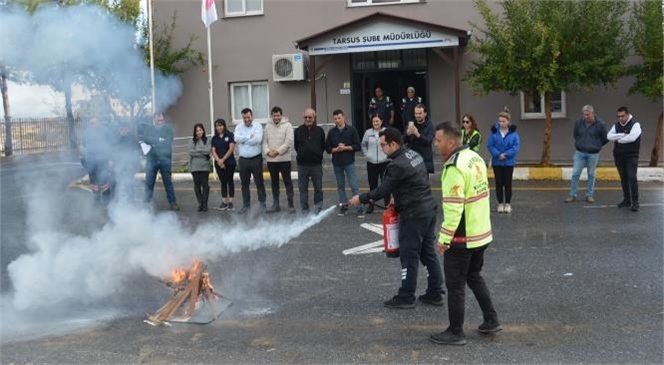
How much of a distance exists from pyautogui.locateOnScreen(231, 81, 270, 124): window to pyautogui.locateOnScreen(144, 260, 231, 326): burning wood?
13397 mm

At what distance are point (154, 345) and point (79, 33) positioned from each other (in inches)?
148

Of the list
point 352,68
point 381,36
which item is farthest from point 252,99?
point 381,36

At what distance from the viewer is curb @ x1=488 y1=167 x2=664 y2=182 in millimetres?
14812

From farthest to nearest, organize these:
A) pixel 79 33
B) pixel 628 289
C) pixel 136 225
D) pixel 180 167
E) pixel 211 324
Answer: pixel 180 167
pixel 136 225
pixel 79 33
pixel 628 289
pixel 211 324

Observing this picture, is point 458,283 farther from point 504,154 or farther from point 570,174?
point 570,174

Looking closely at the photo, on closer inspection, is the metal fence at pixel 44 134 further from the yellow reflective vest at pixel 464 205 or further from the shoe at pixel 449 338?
the shoe at pixel 449 338

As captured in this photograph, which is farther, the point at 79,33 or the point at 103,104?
the point at 103,104

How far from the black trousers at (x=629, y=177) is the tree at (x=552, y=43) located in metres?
3.79

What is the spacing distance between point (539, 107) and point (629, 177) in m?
7.38

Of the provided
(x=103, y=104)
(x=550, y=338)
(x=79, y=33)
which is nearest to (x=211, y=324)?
(x=550, y=338)

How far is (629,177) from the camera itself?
1152cm

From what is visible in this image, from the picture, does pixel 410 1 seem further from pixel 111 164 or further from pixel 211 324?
pixel 211 324

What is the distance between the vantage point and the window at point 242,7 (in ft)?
64.2

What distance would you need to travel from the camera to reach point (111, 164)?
1123 cm
